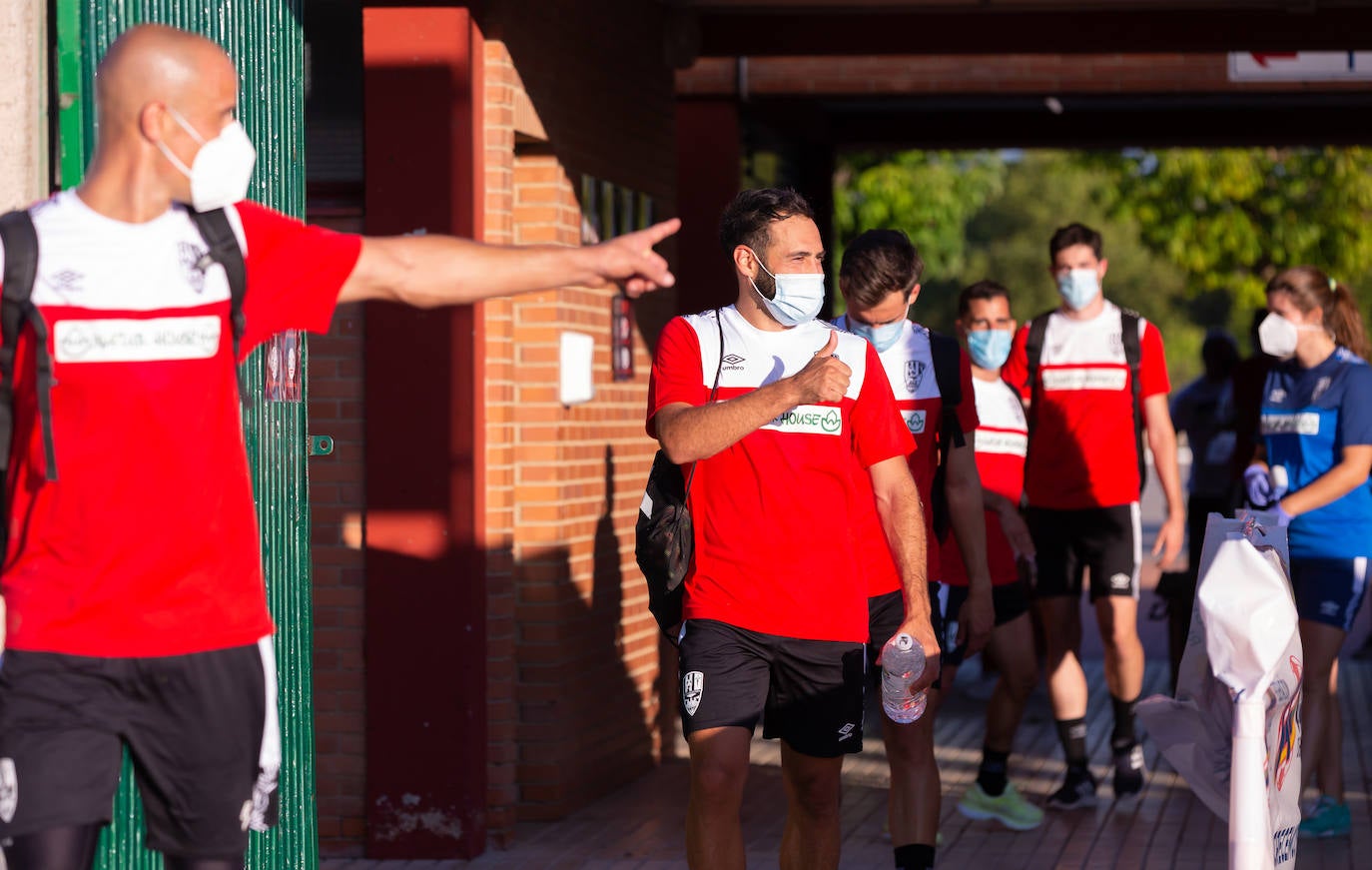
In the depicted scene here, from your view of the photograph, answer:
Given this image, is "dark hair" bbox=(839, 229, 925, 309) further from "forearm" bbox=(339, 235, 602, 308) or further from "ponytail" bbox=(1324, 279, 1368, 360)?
"forearm" bbox=(339, 235, 602, 308)

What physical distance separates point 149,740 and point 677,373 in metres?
1.95

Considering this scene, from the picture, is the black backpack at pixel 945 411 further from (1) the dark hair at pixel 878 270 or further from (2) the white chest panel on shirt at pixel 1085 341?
(2) the white chest panel on shirt at pixel 1085 341

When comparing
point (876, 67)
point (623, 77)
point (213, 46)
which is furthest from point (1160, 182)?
point (213, 46)

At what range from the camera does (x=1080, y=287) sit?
7.84m

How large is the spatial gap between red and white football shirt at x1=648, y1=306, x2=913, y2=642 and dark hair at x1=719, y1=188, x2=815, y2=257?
0.21 metres

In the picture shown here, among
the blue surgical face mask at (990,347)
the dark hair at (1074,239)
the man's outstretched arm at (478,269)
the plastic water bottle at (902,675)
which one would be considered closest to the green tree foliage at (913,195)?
the dark hair at (1074,239)

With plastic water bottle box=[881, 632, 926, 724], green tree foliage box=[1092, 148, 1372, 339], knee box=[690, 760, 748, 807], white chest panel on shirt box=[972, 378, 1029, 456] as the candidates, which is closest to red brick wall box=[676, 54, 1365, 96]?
white chest panel on shirt box=[972, 378, 1029, 456]

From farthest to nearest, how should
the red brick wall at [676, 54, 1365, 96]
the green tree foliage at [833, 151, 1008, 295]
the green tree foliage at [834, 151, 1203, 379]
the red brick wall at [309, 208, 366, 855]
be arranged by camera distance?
the green tree foliage at [834, 151, 1203, 379]
the green tree foliage at [833, 151, 1008, 295]
the red brick wall at [676, 54, 1365, 96]
the red brick wall at [309, 208, 366, 855]

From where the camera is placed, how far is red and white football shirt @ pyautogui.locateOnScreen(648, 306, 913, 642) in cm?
488

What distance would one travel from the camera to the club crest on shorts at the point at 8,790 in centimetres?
320

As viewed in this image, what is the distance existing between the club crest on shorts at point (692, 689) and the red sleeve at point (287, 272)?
1.74 meters

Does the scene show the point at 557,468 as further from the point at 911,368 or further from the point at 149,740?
the point at 149,740

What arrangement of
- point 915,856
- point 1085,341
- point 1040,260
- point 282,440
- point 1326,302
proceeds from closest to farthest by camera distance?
point 282,440, point 915,856, point 1326,302, point 1085,341, point 1040,260

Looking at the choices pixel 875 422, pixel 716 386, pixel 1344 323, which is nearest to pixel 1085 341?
pixel 1344 323
